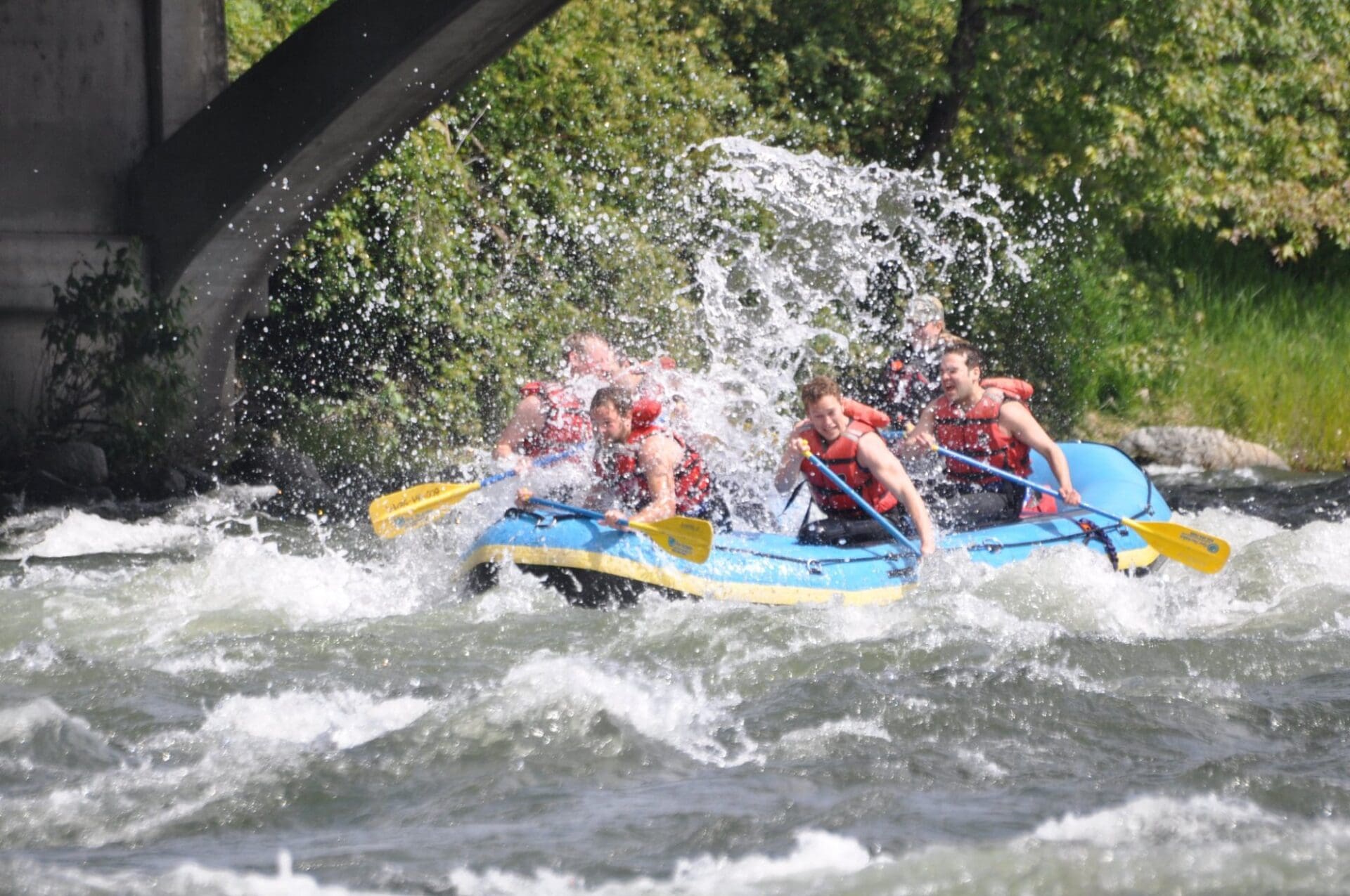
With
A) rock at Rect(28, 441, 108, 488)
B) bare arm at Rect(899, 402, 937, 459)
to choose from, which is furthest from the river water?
rock at Rect(28, 441, 108, 488)

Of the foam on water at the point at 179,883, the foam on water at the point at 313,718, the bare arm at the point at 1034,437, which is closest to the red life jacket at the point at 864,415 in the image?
the bare arm at the point at 1034,437

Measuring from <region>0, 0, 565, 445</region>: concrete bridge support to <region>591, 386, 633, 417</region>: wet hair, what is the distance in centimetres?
326

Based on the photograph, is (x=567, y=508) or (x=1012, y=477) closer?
(x=567, y=508)

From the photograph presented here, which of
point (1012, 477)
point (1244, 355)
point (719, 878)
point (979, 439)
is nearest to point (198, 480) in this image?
point (979, 439)

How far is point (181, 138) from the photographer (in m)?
10.1

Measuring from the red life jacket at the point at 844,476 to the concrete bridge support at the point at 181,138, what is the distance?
11.1 feet

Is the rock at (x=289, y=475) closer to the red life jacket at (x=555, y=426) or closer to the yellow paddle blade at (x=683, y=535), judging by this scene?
the red life jacket at (x=555, y=426)

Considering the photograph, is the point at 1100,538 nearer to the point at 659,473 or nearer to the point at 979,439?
the point at 979,439

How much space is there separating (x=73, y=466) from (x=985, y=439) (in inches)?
207

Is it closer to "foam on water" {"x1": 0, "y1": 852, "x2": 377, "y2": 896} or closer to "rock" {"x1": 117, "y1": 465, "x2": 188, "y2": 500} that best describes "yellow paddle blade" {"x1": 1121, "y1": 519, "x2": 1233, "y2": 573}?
"foam on water" {"x1": 0, "y1": 852, "x2": 377, "y2": 896}

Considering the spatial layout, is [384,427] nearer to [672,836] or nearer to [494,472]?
[494,472]

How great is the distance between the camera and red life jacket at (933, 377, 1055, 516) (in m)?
7.60

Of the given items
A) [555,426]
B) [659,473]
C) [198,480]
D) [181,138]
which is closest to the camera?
[659,473]

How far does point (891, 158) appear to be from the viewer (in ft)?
44.9
